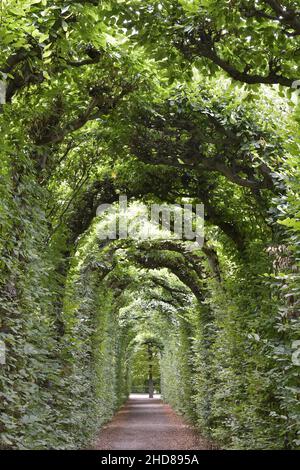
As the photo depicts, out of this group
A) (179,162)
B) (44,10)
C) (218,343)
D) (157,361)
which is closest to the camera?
(44,10)

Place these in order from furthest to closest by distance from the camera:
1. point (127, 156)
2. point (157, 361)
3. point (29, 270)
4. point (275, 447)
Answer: point (157, 361) → point (127, 156) → point (275, 447) → point (29, 270)

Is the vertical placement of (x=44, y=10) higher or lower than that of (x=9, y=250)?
higher

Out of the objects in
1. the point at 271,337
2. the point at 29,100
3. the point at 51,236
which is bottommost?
the point at 271,337

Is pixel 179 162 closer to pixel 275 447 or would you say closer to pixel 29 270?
pixel 29 270

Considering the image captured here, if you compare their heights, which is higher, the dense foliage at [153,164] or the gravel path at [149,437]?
the dense foliage at [153,164]

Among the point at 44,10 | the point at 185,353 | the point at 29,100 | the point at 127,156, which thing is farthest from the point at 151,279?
the point at 44,10

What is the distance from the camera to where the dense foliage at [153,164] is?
4773 mm

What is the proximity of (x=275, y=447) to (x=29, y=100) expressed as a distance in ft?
17.2

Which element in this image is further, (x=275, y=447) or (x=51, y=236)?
(x=51, y=236)

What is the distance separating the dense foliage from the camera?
4773 mm

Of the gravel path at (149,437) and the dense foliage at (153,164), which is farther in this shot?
the gravel path at (149,437)

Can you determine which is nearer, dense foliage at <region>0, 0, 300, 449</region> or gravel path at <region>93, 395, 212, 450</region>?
dense foliage at <region>0, 0, 300, 449</region>

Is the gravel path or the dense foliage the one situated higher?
the dense foliage

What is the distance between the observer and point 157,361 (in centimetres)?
4788
